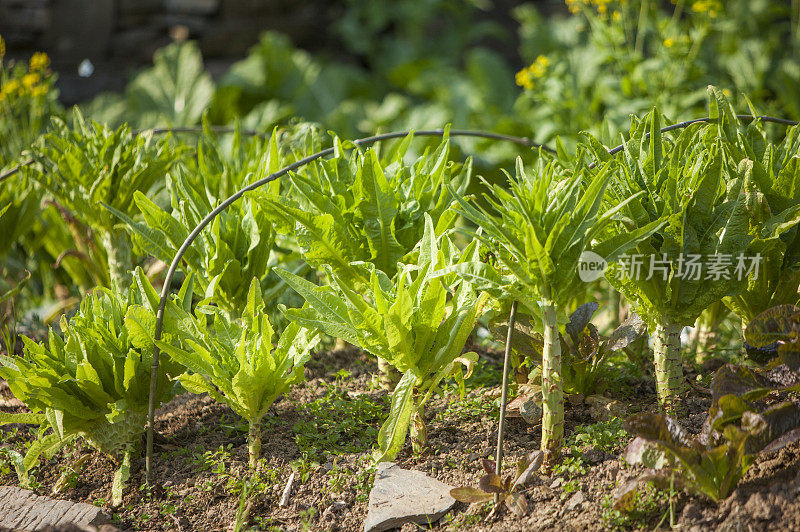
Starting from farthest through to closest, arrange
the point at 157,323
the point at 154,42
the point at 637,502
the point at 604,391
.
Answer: the point at 154,42, the point at 604,391, the point at 157,323, the point at 637,502

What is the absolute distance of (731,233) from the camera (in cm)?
182

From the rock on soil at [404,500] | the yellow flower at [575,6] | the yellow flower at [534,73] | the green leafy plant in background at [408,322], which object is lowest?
the rock on soil at [404,500]

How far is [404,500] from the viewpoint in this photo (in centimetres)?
175

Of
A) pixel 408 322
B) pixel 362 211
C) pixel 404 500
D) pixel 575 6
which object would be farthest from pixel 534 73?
pixel 404 500

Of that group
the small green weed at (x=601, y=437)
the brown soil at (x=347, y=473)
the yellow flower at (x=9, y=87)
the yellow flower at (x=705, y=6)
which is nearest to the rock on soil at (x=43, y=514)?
the brown soil at (x=347, y=473)

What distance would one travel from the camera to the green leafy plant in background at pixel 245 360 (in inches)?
73.5

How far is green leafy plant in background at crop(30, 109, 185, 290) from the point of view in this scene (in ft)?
8.57

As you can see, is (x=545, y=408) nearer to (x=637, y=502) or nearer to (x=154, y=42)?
(x=637, y=502)

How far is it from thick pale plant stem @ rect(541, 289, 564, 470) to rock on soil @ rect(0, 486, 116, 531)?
1.15 metres

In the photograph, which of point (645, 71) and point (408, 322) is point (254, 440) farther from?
point (645, 71)

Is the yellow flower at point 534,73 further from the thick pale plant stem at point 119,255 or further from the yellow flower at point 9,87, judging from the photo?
the yellow flower at point 9,87

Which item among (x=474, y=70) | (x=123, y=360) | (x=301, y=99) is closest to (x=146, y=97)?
(x=301, y=99)

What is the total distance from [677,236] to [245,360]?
3.87ft

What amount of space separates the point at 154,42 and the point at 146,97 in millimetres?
1387
